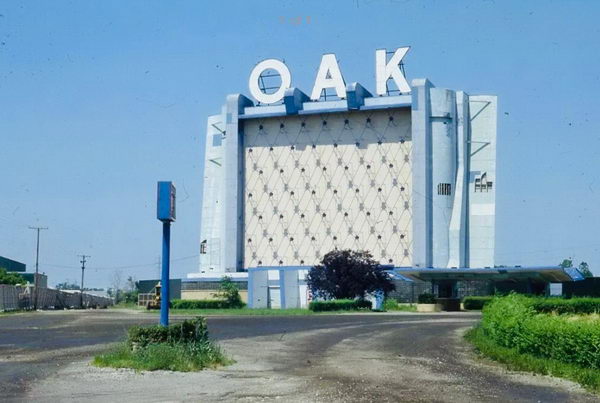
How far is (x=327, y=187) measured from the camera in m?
117

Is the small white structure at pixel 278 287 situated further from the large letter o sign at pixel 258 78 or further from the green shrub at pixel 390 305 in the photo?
the large letter o sign at pixel 258 78

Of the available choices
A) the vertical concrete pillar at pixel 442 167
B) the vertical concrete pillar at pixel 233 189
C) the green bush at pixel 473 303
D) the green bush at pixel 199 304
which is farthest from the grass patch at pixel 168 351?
the vertical concrete pillar at pixel 233 189

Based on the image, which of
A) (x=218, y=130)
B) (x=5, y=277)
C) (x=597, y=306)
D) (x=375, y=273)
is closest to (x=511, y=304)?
(x=597, y=306)

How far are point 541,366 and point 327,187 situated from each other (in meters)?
94.5

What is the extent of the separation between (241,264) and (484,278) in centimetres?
3384

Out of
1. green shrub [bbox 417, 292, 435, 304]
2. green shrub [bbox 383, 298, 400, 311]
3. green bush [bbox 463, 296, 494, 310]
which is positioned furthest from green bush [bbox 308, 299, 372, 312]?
green bush [bbox 463, 296, 494, 310]

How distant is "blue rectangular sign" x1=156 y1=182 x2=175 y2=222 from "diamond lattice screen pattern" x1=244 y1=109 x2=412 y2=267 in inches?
3476

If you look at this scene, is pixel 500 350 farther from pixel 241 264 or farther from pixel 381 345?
pixel 241 264

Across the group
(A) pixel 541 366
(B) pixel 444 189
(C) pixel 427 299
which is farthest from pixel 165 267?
(B) pixel 444 189

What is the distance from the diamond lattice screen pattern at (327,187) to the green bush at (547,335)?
80305mm

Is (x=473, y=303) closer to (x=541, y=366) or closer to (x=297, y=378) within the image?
(x=541, y=366)

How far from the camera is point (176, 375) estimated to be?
70.3 feet

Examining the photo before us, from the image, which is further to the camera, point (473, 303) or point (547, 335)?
point (473, 303)

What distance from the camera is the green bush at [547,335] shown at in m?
21.3
